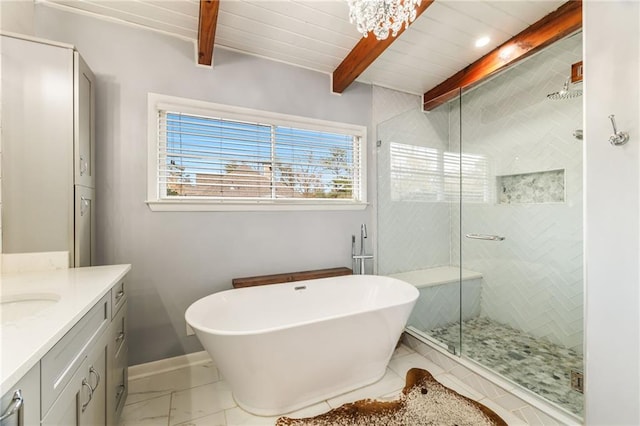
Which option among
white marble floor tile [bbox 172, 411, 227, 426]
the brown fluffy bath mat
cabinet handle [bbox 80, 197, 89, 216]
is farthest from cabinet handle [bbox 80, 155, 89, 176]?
the brown fluffy bath mat

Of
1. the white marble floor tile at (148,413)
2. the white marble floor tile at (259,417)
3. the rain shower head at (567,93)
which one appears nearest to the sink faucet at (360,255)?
the white marble floor tile at (259,417)

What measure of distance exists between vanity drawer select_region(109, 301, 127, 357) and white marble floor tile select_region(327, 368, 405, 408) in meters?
1.29

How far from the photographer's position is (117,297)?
4.87 ft

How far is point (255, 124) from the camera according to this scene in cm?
239

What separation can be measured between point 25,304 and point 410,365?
2368 millimetres

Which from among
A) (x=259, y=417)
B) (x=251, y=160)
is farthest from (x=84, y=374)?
(x=251, y=160)

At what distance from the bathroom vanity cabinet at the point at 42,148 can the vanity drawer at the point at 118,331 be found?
0.42 metres

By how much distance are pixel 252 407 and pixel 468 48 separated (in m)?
3.21

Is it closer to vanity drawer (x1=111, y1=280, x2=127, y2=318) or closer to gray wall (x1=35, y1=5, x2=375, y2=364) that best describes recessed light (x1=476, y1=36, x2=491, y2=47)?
gray wall (x1=35, y1=5, x2=375, y2=364)

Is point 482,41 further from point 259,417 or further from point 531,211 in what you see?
point 259,417

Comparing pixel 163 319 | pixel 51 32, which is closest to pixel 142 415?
pixel 163 319

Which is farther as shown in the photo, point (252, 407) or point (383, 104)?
point (383, 104)

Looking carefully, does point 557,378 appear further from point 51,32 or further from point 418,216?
point 51,32

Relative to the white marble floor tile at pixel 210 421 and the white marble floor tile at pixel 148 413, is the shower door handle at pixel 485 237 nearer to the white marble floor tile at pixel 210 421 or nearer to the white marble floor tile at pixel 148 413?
the white marble floor tile at pixel 210 421
